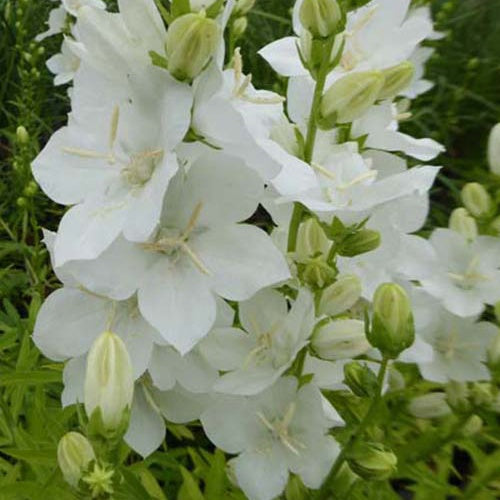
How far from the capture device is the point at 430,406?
1507 mm

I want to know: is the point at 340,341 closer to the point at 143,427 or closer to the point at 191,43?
the point at 143,427

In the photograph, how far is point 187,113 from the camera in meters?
0.93

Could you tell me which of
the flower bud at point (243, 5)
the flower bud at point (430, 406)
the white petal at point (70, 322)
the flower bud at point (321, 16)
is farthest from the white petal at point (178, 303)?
the flower bud at point (243, 5)

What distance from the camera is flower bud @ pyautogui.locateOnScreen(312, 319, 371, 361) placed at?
1069mm

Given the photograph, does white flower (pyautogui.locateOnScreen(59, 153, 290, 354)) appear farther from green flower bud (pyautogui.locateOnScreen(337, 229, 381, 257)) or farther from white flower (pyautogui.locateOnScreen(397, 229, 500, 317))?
white flower (pyautogui.locateOnScreen(397, 229, 500, 317))

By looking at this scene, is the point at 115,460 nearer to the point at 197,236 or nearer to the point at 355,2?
the point at 197,236

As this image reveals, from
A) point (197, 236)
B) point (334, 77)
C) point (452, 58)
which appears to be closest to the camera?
point (197, 236)

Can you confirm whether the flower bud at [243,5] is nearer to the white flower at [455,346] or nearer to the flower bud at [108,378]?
the white flower at [455,346]

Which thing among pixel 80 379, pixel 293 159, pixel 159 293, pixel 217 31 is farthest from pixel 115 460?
pixel 217 31

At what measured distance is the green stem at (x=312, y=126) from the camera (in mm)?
1072

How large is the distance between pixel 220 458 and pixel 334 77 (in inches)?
26.5

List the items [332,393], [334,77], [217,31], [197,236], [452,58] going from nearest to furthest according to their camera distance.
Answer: [217,31] → [197,236] → [334,77] → [332,393] → [452,58]

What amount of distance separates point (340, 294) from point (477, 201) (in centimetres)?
55

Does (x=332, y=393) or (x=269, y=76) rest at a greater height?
(x=332, y=393)
